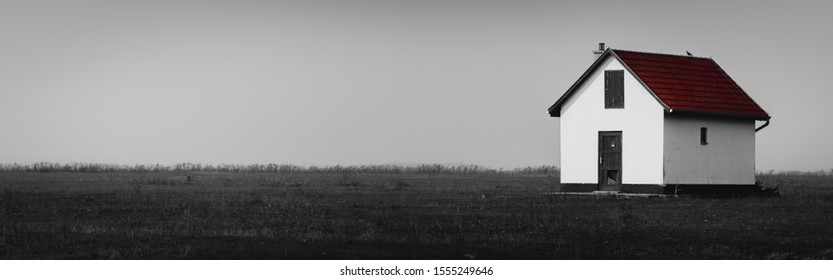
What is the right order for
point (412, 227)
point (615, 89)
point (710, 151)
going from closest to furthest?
1. point (412, 227)
2. point (615, 89)
3. point (710, 151)

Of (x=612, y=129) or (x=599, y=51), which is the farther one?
(x=599, y=51)

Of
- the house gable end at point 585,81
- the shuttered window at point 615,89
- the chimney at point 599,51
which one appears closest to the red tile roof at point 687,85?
the house gable end at point 585,81

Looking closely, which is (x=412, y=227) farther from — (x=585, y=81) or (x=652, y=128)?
(x=585, y=81)

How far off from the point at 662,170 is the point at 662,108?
212 cm

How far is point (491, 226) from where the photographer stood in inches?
1078

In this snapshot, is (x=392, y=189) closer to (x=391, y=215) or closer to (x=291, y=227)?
(x=391, y=215)

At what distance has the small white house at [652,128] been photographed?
142 ft

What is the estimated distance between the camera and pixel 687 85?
45250 mm

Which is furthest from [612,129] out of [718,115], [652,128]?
[718,115]

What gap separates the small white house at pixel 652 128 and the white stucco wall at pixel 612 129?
34 millimetres

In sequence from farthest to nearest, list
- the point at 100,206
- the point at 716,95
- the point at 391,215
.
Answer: the point at 716,95 < the point at 100,206 < the point at 391,215

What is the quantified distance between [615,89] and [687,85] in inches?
116

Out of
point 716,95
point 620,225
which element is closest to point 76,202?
point 620,225

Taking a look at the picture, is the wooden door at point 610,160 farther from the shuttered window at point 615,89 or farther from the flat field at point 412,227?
the flat field at point 412,227
